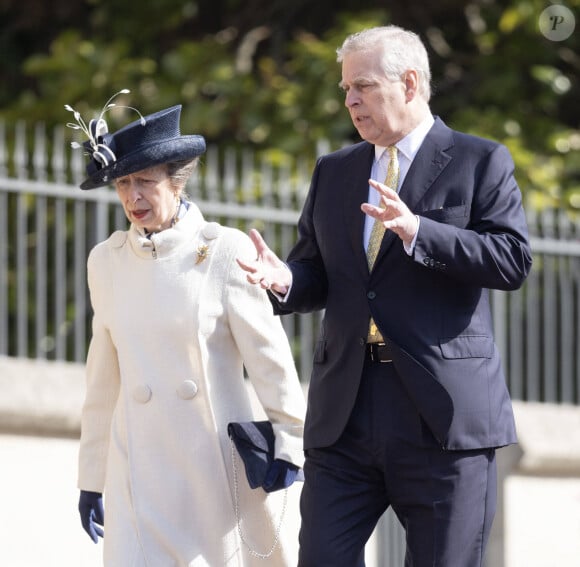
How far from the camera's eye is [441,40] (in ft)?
35.5

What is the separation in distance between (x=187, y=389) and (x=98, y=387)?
346mm

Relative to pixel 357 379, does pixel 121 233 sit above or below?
above

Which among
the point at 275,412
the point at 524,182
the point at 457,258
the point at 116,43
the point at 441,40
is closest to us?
the point at 457,258

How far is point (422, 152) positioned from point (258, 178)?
3.16 metres

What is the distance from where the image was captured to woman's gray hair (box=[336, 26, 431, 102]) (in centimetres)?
427

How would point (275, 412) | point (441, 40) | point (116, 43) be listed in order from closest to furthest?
point (275, 412)
point (116, 43)
point (441, 40)

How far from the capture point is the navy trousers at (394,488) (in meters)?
4.17

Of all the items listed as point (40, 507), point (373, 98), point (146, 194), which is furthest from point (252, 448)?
point (40, 507)

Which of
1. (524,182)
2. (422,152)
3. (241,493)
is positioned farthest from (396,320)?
(524,182)

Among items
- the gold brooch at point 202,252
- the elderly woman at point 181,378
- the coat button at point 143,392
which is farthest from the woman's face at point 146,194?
the coat button at point 143,392

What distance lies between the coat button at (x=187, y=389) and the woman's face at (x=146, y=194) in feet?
1.53

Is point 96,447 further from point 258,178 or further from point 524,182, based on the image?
point 524,182

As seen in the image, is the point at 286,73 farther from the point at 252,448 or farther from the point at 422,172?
the point at 422,172

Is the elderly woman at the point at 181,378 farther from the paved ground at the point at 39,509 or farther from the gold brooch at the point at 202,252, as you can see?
the paved ground at the point at 39,509
